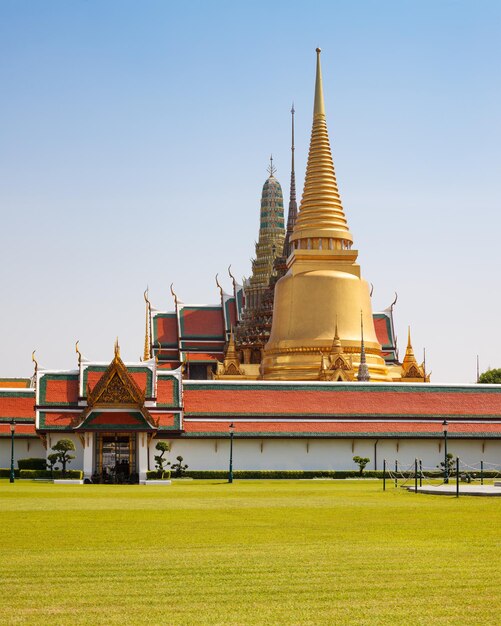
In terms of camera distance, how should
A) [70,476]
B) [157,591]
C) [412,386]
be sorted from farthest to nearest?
[412,386] < [70,476] < [157,591]

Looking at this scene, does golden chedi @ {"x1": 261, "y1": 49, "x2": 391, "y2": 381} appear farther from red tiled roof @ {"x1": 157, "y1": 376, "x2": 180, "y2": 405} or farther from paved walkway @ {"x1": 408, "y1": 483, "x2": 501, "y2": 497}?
paved walkway @ {"x1": 408, "y1": 483, "x2": 501, "y2": 497}

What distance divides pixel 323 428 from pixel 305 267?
2002 centimetres

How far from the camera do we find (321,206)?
196 ft

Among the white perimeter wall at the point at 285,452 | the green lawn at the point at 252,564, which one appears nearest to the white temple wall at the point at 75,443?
the white perimeter wall at the point at 285,452

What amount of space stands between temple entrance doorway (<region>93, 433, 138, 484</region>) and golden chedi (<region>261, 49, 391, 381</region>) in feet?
59.0

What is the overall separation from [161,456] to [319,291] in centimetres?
2179

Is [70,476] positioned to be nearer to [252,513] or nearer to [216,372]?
[252,513]

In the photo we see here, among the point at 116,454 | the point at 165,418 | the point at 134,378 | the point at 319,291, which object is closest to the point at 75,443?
the point at 116,454

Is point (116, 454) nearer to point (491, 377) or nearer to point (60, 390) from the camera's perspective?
point (60, 390)

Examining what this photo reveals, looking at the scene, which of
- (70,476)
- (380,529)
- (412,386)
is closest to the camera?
(380,529)

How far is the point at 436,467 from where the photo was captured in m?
40.4

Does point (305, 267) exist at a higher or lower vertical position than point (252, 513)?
higher

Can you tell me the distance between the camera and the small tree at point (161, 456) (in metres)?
37.3

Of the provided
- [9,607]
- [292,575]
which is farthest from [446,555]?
[9,607]
